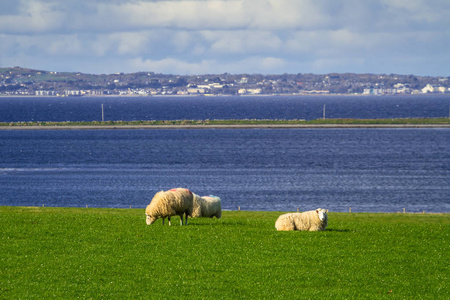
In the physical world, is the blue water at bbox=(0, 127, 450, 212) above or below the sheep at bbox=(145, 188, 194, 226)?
below

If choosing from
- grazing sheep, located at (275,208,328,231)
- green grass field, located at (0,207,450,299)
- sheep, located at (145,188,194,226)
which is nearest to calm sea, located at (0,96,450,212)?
grazing sheep, located at (275,208,328,231)

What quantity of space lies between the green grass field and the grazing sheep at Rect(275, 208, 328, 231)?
28.7 inches

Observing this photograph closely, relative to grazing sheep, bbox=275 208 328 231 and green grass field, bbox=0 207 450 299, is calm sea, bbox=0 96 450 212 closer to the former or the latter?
grazing sheep, bbox=275 208 328 231

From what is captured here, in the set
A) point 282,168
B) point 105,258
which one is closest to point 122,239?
point 105,258

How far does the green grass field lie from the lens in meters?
19.2

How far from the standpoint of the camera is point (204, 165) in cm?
11225

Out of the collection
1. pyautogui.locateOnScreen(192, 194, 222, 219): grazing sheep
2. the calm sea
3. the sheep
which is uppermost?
the sheep

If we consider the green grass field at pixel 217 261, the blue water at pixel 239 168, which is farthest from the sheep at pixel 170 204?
the blue water at pixel 239 168

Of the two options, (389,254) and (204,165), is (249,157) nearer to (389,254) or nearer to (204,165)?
(204,165)

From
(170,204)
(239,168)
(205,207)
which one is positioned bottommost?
(239,168)

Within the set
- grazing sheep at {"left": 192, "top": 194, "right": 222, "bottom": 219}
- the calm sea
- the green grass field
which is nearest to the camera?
the green grass field

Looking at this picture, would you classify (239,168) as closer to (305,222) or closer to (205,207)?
(205,207)

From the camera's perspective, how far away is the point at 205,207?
33031 millimetres

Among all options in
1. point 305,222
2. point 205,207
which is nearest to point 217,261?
point 305,222
